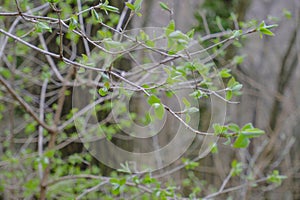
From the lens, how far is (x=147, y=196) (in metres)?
1.43

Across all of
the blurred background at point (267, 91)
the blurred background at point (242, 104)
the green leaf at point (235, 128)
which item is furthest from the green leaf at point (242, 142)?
the blurred background at point (267, 91)

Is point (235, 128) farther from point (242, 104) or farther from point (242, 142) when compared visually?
point (242, 104)

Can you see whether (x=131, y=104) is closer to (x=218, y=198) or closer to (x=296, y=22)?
(x=218, y=198)

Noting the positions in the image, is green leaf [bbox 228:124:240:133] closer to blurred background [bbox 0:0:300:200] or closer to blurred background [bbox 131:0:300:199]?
blurred background [bbox 0:0:300:200]

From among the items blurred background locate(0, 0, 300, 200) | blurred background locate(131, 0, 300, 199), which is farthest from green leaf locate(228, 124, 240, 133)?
blurred background locate(131, 0, 300, 199)

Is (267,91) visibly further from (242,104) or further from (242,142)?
(242,142)

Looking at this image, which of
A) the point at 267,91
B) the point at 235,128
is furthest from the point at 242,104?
the point at 235,128

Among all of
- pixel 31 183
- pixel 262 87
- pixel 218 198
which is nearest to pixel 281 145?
pixel 262 87

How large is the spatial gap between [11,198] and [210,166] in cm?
141

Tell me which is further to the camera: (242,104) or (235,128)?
(242,104)

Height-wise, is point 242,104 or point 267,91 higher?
point 267,91

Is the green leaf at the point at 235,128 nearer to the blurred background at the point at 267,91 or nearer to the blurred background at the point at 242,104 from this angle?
the blurred background at the point at 242,104

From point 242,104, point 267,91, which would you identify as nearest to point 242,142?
point 242,104

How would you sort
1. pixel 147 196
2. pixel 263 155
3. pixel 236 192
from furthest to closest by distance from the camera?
pixel 263 155 < pixel 236 192 < pixel 147 196
